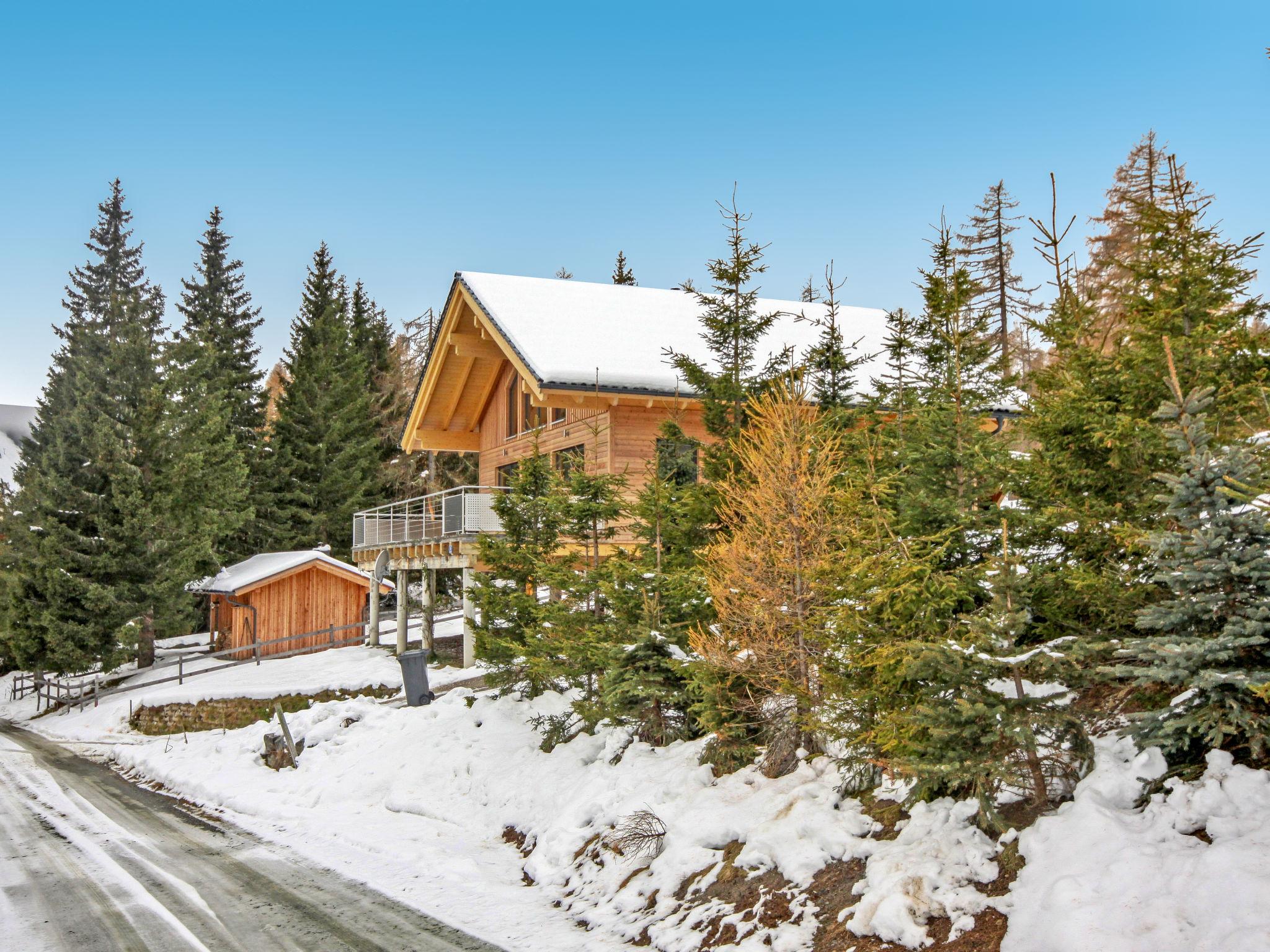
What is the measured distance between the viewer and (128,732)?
2450 cm

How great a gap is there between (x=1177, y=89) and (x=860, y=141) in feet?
42.4

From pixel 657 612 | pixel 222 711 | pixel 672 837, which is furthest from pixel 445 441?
pixel 672 837

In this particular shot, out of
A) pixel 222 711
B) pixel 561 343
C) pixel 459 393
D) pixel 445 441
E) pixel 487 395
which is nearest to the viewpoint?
pixel 561 343

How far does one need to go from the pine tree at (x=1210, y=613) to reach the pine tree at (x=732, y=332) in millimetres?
7630

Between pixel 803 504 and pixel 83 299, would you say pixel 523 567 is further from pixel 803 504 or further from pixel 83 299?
pixel 83 299

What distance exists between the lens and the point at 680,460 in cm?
1582

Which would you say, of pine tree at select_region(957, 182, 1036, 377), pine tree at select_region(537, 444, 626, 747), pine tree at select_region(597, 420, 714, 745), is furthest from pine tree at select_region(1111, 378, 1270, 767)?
pine tree at select_region(957, 182, 1036, 377)

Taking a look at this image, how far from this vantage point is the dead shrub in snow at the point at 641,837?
9.05m

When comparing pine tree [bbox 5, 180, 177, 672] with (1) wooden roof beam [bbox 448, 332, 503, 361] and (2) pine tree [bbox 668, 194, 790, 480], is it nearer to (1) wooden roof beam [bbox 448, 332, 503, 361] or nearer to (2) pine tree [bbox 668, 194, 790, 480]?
(1) wooden roof beam [bbox 448, 332, 503, 361]

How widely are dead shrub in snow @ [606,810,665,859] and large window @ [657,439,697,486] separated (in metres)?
6.53

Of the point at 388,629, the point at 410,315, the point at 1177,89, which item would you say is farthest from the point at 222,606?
the point at 1177,89

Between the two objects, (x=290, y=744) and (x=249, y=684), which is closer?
(x=290, y=744)

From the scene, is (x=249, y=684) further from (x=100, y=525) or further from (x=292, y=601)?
(x=100, y=525)

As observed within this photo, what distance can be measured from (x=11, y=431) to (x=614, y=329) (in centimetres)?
5655
